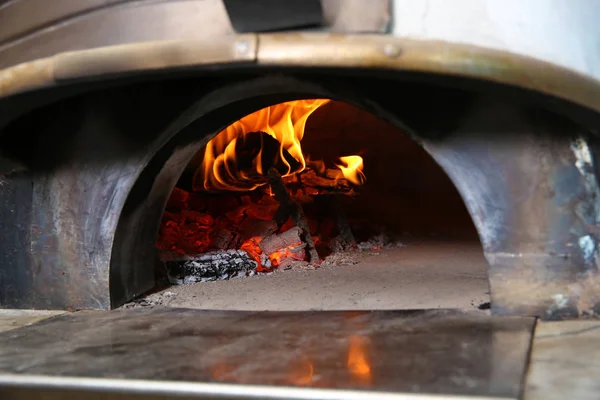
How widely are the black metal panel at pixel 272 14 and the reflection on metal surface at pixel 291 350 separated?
65 cm

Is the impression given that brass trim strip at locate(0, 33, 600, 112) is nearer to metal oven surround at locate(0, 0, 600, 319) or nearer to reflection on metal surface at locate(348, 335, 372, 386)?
metal oven surround at locate(0, 0, 600, 319)

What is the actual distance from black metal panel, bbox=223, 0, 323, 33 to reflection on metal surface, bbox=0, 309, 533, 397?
0.65 meters

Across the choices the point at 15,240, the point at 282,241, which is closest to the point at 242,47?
the point at 15,240

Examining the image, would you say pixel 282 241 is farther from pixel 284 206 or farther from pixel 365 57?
pixel 365 57

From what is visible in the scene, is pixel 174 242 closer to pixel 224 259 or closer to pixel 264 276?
pixel 224 259

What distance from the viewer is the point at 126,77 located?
110 centimetres

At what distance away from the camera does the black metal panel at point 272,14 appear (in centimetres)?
97

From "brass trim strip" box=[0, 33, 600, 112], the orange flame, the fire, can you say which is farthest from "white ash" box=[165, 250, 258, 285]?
"brass trim strip" box=[0, 33, 600, 112]

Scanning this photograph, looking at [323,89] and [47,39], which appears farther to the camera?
[323,89]

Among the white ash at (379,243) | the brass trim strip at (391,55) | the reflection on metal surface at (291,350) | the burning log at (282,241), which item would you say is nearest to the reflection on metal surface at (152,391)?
the reflection on metal surface at (291,350)

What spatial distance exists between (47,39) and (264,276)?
114cm

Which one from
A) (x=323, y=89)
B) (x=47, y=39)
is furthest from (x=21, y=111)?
(x=323, y=89)

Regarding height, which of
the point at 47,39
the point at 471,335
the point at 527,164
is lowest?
the point at 471,335

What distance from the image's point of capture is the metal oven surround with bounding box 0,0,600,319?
1006 mm
